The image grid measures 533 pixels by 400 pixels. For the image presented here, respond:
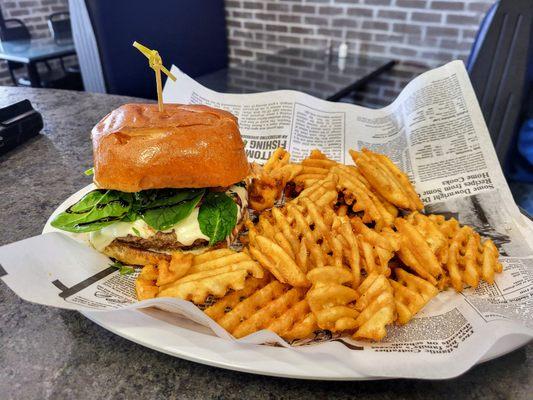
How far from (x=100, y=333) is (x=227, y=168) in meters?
0.57

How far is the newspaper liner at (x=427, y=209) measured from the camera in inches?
35.0

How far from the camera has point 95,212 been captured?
126cm

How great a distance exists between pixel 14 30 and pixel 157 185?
5.81m

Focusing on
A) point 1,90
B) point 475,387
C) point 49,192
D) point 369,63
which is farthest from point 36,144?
point 369,63

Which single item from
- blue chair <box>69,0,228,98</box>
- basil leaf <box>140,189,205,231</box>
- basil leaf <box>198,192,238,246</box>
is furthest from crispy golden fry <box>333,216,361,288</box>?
blue chair <box>69,0,228,98</box>

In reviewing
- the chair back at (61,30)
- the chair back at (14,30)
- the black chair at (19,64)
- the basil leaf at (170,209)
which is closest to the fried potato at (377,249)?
the basil leaf at (170,209)

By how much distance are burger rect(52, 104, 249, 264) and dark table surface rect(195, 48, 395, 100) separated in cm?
170

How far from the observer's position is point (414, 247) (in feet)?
3.88

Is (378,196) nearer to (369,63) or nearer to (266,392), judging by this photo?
(266,392)

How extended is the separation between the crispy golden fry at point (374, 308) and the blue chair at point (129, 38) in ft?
9.47

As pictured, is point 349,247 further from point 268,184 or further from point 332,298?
point 268,184

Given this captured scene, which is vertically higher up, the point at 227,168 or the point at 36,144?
the point at 227,168

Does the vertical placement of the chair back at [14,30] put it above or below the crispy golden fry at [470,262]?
below

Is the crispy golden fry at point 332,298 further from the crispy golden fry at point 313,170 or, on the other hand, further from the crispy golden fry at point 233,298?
the crispy golden fry at point 313,170
